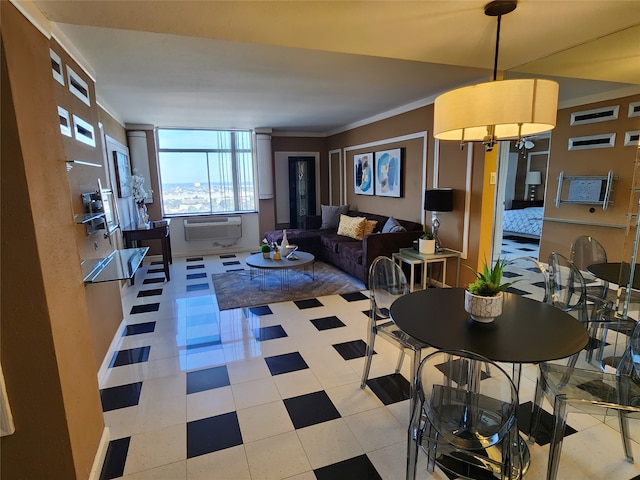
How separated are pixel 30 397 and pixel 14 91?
116 cm

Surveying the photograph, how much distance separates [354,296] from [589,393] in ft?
8.80

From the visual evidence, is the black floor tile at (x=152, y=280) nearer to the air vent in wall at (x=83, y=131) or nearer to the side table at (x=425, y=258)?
the air vent in wall at (x=83, y=131)

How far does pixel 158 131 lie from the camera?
621cm

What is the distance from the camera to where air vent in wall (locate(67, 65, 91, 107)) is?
241 centimetres

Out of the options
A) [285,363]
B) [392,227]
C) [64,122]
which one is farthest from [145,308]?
[392,227]

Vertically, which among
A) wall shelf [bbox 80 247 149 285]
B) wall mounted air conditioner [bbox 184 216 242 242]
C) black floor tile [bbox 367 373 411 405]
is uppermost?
wall shelf [bbox 80 247 149 285]

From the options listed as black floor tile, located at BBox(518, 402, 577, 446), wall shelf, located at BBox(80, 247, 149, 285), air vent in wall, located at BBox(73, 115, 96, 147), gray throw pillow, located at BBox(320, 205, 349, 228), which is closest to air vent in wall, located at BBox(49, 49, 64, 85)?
air vent in wall, located at BBox(73, 115, 96, 147)

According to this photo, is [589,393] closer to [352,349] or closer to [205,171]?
[352,349]

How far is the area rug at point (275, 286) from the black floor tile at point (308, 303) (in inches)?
3.9

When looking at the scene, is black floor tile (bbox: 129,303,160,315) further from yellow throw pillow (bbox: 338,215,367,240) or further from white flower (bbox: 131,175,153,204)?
yellow throw pillow (bbox: 338,215,367,240)

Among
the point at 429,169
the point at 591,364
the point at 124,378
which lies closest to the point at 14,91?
the point at 124,378

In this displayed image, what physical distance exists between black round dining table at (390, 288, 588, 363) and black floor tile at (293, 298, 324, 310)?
6.43ft

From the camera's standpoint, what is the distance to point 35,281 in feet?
4.25

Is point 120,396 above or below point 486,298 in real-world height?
below
